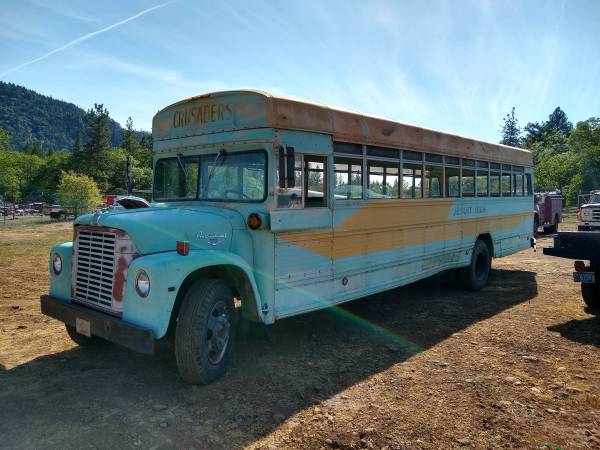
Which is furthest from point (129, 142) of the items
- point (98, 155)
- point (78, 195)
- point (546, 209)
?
point (546, 209)

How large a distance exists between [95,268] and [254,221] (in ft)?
4.94

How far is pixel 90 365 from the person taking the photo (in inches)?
178

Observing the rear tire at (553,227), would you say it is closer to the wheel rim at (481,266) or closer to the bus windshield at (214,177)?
the wheel rim at (481,266)

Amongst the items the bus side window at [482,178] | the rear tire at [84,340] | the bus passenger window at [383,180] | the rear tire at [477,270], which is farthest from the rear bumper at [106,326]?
the bus side window at [482,178]

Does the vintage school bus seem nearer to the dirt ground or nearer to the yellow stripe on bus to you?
the yellow stripe on bus

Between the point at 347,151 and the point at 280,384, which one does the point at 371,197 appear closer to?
the point at 347,151

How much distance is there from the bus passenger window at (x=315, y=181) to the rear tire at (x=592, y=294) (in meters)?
4.17

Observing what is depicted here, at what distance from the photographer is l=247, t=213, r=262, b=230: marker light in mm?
4350

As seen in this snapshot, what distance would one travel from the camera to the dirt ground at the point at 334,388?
3.26 m

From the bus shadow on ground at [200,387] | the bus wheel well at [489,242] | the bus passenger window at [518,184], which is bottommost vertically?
the bus shadow on ground at [200,387]

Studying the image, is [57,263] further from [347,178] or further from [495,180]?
[495,180]

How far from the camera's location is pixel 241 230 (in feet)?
14.6

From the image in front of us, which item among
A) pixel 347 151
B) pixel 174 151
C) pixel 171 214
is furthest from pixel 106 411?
pixel 347 151

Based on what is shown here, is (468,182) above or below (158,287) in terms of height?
above
